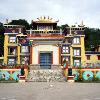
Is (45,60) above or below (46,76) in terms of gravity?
above

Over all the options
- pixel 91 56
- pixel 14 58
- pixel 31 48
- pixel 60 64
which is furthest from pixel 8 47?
pixel 91 56

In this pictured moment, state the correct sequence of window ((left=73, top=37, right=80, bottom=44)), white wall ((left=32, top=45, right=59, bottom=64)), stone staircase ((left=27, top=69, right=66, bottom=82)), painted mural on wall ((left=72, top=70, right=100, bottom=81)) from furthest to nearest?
1. window ((left=73, top=37, right=80, bottom=44))
2. white wall ((left=32, top=45, right=59, bottom=64))
3. painted mural on wall ((left=72, top=70, right=100, bottom=81))
4. stone staircase ((left=27, top=69, right=66, bottom=82))

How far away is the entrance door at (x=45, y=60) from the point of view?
1850 inches

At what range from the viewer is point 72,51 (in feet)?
166

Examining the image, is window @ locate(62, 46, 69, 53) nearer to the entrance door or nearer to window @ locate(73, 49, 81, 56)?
window @ locate(73, 49, 81, 56)

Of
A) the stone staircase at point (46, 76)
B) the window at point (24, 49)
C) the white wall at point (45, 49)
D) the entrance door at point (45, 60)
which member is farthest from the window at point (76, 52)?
the stone staircase at point (46, 76)

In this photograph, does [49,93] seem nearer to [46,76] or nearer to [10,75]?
[46,76]

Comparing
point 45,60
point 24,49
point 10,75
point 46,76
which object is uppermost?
point 24,49

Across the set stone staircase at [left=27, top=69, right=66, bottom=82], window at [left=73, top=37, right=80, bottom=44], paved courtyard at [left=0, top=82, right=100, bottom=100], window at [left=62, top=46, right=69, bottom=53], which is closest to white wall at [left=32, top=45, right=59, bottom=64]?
window at [left=62, top=46, right=69, bottom=53]

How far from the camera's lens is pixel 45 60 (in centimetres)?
4716

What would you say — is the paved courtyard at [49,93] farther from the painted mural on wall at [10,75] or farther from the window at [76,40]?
the window at [76,40]

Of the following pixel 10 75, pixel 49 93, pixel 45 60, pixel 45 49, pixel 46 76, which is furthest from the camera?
pixel 45 60

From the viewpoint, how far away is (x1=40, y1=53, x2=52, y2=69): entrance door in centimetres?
4700

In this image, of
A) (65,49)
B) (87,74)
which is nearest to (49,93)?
(87,74)
